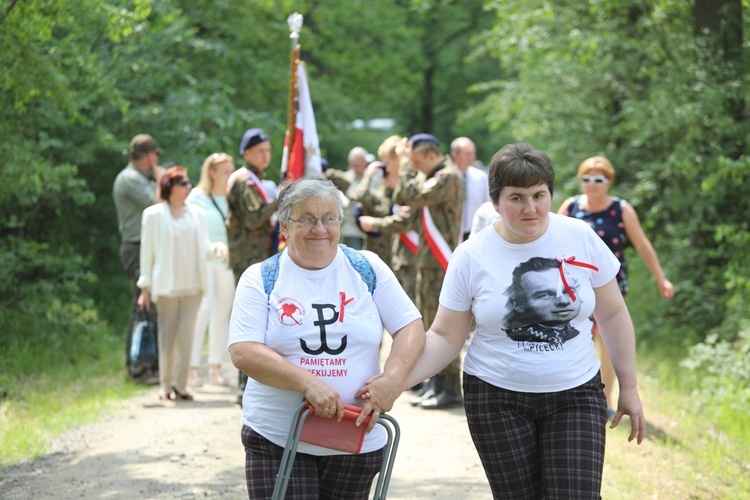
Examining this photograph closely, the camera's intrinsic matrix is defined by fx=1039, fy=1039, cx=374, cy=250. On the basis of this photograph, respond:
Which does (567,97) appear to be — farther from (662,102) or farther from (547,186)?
(547,186)

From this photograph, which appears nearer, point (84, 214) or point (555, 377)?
point (555, 377)

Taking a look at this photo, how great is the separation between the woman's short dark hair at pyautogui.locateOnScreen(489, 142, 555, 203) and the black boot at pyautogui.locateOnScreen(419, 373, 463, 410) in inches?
196

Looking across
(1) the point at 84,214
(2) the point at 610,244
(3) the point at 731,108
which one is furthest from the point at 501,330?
(1) the point at 84,214

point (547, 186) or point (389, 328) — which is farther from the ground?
point (547, 186)

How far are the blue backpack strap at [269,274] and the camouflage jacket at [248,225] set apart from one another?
4.36m

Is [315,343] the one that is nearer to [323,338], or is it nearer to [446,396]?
[323,338]

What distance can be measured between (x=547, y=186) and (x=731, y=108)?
788 cm

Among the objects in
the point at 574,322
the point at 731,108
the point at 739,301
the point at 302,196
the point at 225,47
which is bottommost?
the point at 739,301

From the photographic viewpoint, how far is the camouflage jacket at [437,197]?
8.64m

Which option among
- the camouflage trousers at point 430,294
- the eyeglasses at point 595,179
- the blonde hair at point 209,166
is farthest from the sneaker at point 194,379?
the eyeglasses at point 595,179

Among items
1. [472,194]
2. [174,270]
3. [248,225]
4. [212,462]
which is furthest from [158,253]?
[472,194]

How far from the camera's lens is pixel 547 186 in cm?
401

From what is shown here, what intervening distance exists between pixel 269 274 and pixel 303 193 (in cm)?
34

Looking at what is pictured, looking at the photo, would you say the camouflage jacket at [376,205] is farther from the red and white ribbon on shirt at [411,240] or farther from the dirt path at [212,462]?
the dirt path at [212,462]
